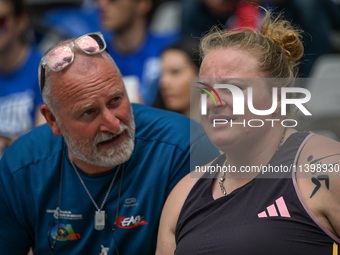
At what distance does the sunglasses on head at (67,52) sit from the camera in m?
1.77

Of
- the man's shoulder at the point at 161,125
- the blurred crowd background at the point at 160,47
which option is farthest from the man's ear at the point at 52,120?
the blurred crowd background at the point at 160,47

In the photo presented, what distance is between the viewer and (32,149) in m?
2.02

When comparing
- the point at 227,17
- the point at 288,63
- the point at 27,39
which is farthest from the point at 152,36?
the point at 288,63

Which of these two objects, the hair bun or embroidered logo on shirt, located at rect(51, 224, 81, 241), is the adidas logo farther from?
Result: embroidered logo on shirt, located at rect(51, 224, 81, 241)

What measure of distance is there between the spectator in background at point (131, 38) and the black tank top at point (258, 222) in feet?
7.50

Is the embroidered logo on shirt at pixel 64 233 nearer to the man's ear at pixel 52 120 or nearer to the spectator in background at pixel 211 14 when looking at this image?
the man's ear at pixel 52 120

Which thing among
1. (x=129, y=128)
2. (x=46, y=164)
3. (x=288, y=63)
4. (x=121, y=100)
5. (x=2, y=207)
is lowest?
(x=2, y=207)

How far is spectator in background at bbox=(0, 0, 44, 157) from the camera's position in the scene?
3.46m

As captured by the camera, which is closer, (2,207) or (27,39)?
(2,207)

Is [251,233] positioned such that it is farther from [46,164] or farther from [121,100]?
[46,164]

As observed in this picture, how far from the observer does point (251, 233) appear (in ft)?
4.28

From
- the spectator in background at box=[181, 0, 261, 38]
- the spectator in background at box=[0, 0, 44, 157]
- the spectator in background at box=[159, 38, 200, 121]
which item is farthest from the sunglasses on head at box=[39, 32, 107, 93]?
the spectator in background at box=[0, 0, 44, 157]

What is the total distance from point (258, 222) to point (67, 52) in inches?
43.4

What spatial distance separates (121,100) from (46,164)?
0.52 m
